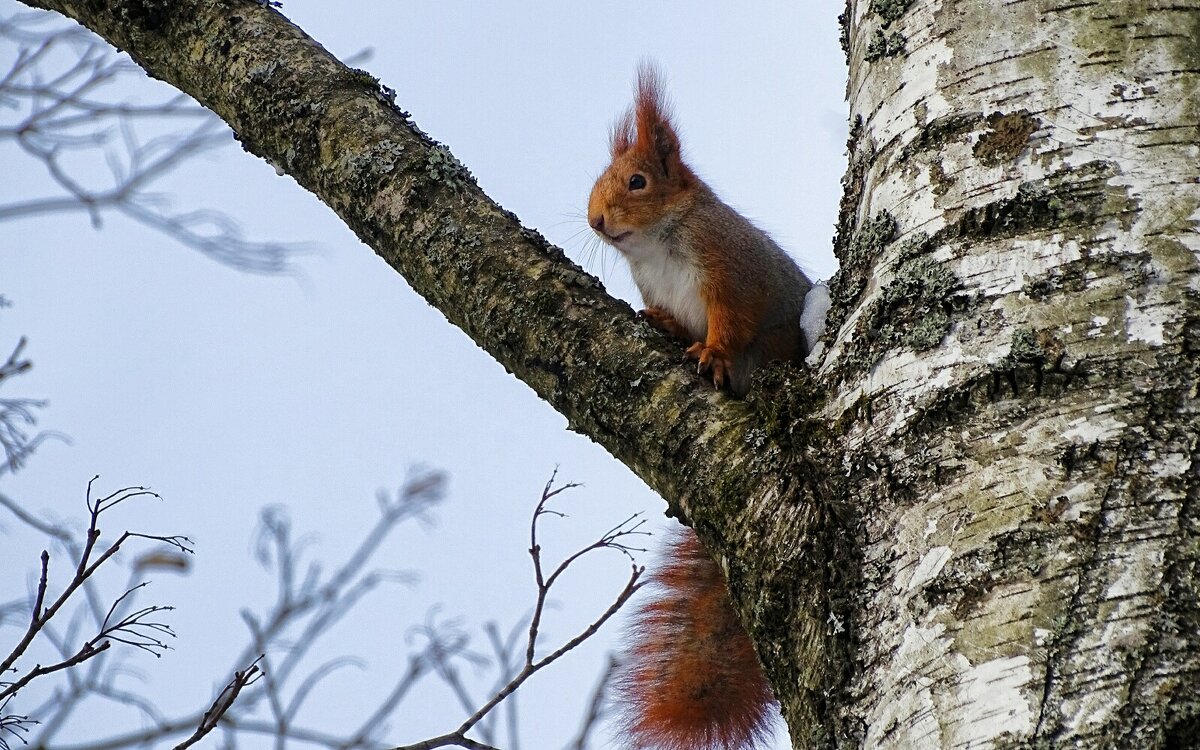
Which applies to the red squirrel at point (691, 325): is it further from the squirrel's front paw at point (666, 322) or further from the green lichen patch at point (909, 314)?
the green lichen patch at point (909, 314)

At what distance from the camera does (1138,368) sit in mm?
1229

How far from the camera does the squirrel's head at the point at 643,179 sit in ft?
10.5

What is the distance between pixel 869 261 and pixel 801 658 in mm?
545

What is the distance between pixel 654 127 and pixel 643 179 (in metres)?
0.18

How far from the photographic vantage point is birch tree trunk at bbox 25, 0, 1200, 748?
1.12m

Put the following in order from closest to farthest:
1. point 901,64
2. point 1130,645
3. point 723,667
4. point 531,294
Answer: point 1130,645
point 901,64
point 531,294
point 723,667

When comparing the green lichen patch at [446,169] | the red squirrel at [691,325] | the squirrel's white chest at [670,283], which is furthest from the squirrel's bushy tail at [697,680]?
the squirrel's white chest at [670,283]

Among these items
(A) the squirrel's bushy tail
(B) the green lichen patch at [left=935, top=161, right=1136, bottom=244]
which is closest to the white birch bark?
(B) the green lichen patch at [left=935, top=161, right=1136, bottom=244]

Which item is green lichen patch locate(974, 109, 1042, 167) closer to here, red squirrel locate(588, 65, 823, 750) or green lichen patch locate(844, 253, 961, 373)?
green lichen patch locate(844, 253, 961, 373)

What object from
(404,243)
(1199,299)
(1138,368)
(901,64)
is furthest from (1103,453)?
(404,243)

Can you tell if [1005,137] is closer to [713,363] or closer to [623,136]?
[713,363]

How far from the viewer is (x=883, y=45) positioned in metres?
1.67

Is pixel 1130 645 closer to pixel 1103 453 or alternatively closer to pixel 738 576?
pixel 1103 453

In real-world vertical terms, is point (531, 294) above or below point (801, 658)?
above
